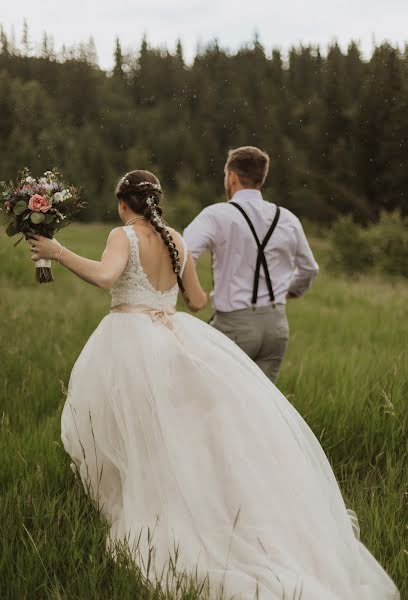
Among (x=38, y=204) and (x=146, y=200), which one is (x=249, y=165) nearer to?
(x=146, y=200)

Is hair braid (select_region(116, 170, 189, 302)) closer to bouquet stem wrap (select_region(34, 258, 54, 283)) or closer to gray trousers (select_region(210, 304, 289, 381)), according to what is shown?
bouquet stem wrap (select_region(34, 258, 54, 283))

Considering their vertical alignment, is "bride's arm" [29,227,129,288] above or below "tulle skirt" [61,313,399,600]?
above

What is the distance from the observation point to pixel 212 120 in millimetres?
67562

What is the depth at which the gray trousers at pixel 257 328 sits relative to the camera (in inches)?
189

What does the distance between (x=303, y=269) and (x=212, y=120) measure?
64.9m

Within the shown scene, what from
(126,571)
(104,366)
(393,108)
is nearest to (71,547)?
(126,571)

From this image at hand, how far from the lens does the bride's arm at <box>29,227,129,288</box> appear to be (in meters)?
3.35

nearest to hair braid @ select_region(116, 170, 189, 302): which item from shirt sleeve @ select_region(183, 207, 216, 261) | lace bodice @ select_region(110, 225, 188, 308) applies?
lace bodice @ select_region(110, 225, 188, 308)

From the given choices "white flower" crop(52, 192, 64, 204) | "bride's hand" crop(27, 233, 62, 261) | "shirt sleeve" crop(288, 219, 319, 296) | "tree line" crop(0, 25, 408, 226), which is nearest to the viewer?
"bride's hand" crop(27, 233, 62, 261)

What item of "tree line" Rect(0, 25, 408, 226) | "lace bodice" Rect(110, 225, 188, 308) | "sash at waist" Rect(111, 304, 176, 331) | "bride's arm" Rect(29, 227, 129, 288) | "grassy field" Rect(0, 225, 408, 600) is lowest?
"grassy field" Rect(0, 225, 408, 600)

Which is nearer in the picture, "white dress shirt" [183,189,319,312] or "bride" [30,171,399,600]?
"bride" [30,171,399,600]

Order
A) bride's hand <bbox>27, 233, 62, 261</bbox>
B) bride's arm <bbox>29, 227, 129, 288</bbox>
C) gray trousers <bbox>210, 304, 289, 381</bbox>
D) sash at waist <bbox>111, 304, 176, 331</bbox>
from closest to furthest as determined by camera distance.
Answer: bride's arm <bbox>29, 227, 129, 288</bbox> → bride's hand <bbox>27, 233, 62, 261</bbox> → sash at waist <bbox>111, 304, 176, 331</bbox> → gray trousers <bbox>210, 304, 289, 381</bbox>

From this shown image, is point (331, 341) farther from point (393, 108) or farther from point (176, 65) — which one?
point (176, 65)

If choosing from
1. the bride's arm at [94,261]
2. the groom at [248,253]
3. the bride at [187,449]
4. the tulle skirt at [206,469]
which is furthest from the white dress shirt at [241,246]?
the bride's arm at [94,261]
